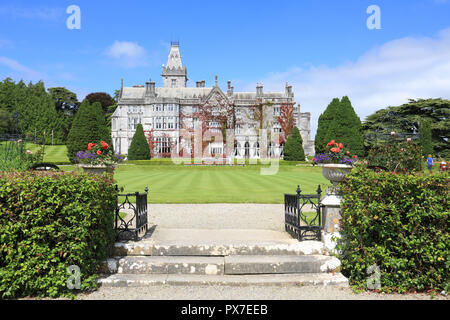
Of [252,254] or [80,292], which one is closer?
[80,292]

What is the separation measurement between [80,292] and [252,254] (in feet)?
8.83

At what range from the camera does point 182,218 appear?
8.41 m

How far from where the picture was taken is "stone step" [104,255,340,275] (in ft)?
15.9

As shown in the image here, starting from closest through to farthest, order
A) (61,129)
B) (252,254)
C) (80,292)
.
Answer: (80,292), (252,254), (61,129)

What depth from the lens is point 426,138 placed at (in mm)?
34188

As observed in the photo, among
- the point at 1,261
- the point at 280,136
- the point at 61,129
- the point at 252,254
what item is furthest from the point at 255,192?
the point at 61,129

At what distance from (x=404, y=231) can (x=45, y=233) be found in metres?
5.02

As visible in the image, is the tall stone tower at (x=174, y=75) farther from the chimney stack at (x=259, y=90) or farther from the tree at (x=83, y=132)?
the tree at (x=83, y=132)

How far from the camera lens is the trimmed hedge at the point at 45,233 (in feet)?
13.5

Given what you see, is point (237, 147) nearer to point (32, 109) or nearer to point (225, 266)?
point (32, 109)

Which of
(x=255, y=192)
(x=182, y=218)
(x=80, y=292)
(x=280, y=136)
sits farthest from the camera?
(x=280, y=136)
